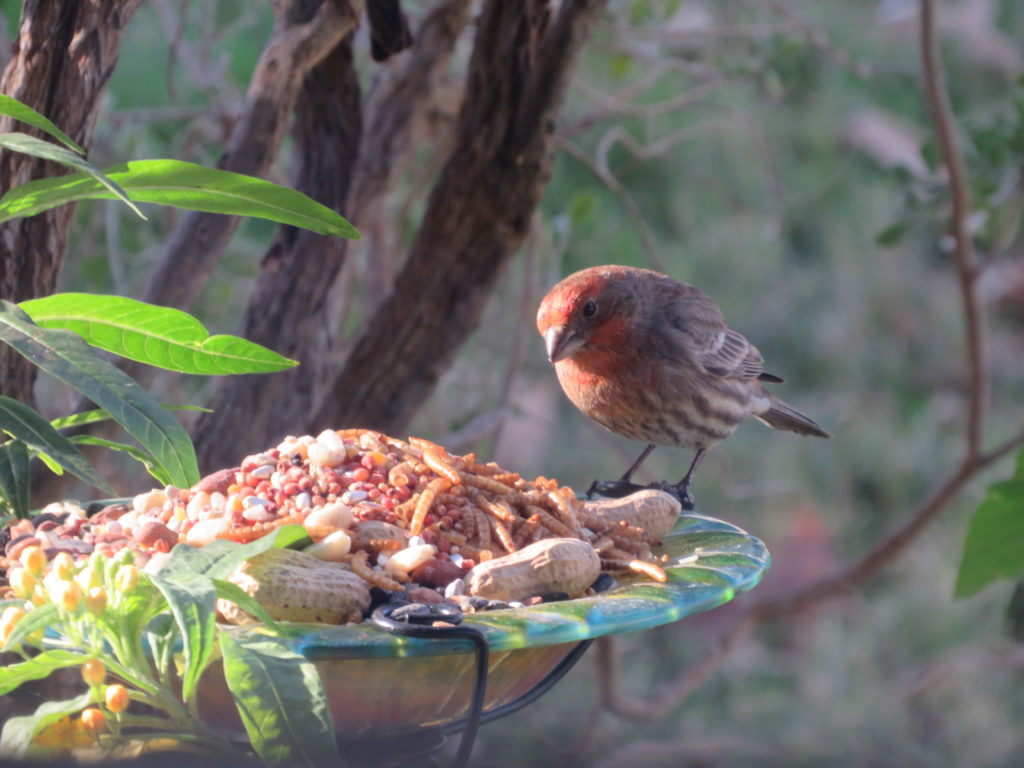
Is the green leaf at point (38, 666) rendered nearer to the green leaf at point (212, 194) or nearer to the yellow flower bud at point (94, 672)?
the yellow flower bud at point (94, 672)

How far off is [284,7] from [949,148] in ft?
4.14

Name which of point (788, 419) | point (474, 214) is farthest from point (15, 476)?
point (788, 419)

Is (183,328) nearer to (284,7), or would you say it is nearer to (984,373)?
(284,7)

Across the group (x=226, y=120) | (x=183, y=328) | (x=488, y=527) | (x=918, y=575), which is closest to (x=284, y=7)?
(x=226, y=120)

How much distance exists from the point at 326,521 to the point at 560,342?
956mm

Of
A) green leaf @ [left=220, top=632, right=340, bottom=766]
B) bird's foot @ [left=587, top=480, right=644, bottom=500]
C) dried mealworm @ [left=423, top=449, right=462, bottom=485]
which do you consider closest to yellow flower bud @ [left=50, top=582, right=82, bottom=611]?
green leaf @ [left=220, top=632, right=340, bottom=766]

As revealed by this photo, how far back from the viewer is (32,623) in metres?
0.84

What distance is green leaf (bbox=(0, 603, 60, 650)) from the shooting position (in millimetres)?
828

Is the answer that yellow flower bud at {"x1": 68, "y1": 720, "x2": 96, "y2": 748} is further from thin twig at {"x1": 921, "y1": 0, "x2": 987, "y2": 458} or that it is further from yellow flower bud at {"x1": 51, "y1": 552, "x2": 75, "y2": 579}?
thin twig at {"x1": 921, "y1": 0, "x2": 987, "y2": 458}

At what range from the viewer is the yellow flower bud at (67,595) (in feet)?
2.84

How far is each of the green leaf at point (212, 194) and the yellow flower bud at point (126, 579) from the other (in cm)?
46

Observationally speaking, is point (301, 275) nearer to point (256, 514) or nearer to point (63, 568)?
point (256, 514)

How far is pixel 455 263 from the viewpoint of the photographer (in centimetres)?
214

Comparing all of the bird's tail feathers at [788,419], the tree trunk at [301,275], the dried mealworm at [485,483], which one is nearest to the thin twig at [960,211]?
the bird's tail feathers at [788,419]
